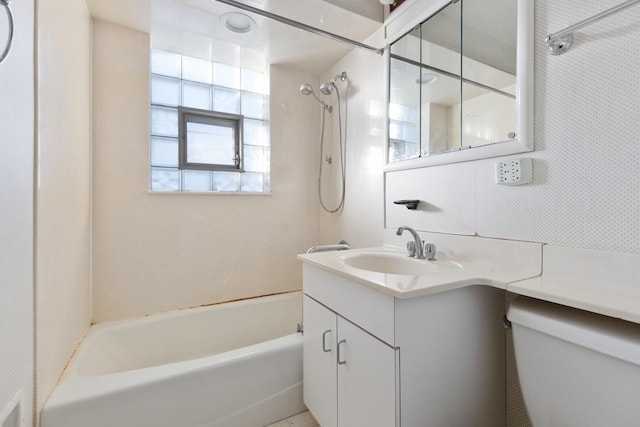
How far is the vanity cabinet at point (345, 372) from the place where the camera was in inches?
33.4

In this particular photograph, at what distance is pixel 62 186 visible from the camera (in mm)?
1208

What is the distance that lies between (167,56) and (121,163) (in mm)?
888

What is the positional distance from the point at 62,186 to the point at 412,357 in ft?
5.21

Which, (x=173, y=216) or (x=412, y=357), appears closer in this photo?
(x=412, y=357)

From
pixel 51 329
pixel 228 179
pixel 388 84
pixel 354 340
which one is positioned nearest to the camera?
pixel 354 340

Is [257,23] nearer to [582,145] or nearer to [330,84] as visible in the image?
[330,84]

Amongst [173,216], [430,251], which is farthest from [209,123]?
[430,251]

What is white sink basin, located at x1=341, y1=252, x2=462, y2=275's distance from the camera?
1.26 meters

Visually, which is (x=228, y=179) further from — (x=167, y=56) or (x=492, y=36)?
(x=492, y=36)

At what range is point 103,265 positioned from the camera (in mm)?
1676

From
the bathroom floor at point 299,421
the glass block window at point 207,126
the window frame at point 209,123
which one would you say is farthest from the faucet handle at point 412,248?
the window frame at point 209,123

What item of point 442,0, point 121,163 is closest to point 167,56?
point 121,163

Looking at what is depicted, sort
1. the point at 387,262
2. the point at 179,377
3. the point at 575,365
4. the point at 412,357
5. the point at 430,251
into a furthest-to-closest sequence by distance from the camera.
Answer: the point at 387,262
the point at 430,251
the point at 179,377
the point at 412,357
the point at 575,365

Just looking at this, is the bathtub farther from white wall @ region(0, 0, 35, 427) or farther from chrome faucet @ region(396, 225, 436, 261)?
chrome faucet @ region(396, 225, 436, 261)
